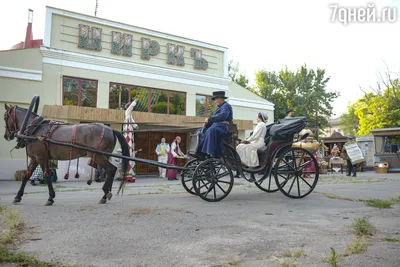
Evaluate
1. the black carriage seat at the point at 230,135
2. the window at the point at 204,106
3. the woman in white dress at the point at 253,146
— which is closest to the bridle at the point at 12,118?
the black carriage seat at the point at 230,135

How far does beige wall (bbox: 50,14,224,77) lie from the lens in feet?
51.7

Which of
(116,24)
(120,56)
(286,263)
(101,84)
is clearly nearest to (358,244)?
(286,263)

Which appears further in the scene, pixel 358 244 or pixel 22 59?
pixel 22 59

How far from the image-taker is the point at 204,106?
19953mm

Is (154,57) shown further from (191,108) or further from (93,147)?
(93,147)

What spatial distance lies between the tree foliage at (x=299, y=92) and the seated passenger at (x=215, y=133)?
31084 millimetres

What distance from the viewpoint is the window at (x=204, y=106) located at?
19.8 meters

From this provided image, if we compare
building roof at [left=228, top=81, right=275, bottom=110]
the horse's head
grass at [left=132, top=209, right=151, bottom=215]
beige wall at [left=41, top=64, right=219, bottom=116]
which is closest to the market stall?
building roof at [left=228, top=81, right=275, bottom=110]

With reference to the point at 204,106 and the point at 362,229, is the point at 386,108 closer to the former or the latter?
the point at 204,106

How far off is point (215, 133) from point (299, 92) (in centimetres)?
3386

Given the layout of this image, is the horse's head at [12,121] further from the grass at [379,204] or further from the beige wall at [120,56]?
the beige wall at [120,56]

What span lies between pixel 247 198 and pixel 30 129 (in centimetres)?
485

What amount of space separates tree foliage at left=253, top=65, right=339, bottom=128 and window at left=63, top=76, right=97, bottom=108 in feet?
81.8

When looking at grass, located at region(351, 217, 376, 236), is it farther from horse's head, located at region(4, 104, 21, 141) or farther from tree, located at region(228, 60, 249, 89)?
tree, located at region(228, 60, 249, 89)
